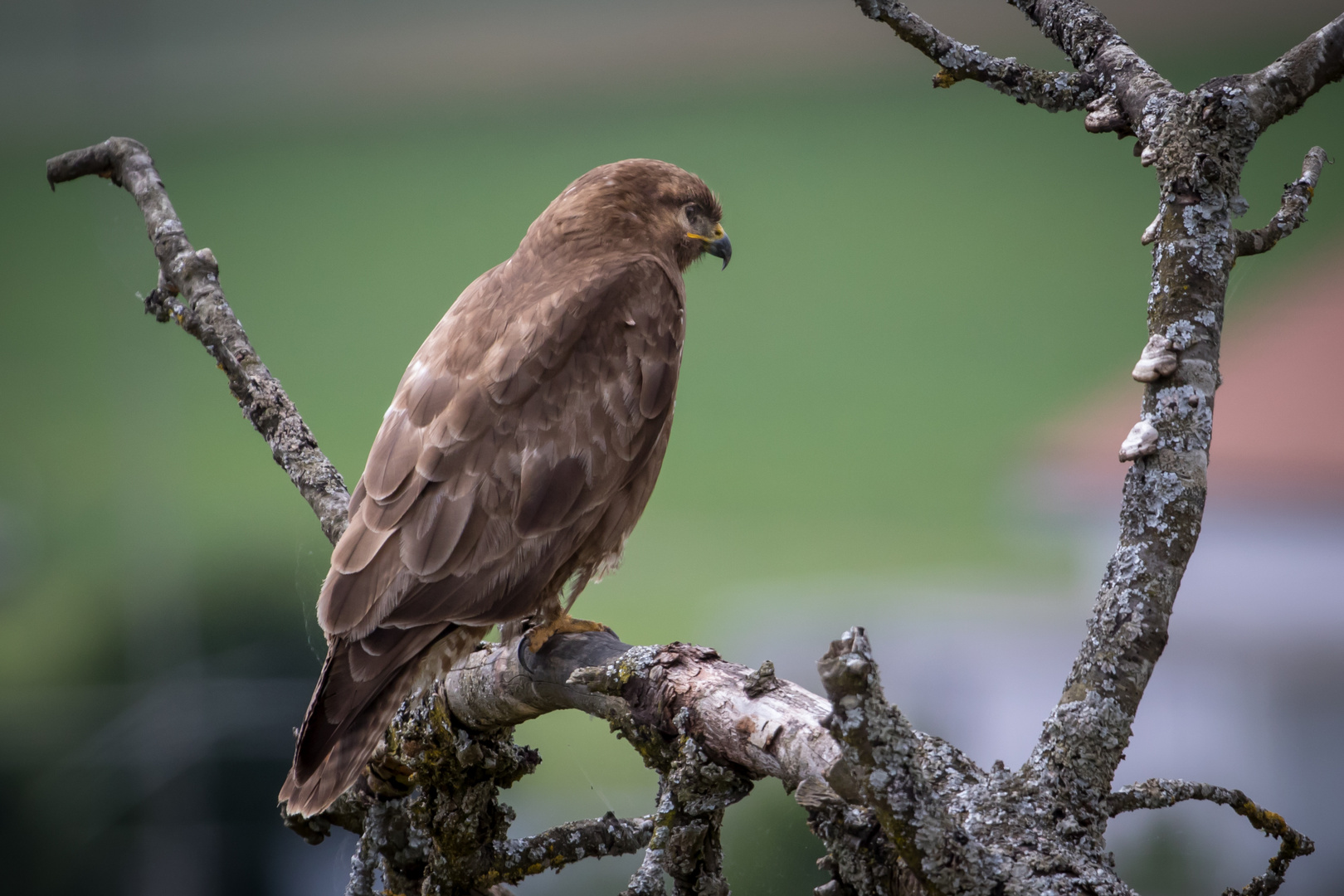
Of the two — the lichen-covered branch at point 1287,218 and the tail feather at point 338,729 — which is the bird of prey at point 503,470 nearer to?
the tail feather at point 338,729

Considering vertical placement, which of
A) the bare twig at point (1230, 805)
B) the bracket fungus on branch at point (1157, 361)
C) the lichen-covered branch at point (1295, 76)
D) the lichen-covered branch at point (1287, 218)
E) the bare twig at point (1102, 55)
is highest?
the bare twig at point (1102, 55)

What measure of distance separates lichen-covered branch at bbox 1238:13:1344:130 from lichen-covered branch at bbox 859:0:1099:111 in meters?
0.31

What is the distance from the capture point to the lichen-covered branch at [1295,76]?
142cm

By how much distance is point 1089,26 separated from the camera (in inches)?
66.9

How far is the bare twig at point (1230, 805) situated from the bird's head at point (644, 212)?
4.43 ft

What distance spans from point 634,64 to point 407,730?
2275 mm

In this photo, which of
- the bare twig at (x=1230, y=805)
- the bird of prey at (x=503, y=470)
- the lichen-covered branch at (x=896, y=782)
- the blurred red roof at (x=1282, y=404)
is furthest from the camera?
the blurred red roof at (x=1282, y=404)

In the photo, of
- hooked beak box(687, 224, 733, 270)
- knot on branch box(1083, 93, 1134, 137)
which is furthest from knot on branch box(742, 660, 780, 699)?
hooked beak box(687, 224, 733, 270)

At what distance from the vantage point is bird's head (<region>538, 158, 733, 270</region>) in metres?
2.12

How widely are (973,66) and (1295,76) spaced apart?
19.6 inches

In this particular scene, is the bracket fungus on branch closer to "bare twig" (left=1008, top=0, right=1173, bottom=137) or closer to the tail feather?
"bare twig" (left=1008, top=0, right=1173, bottom=137)

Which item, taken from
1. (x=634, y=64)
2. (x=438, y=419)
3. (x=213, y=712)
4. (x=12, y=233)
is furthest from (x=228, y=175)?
(x=438, y=419)

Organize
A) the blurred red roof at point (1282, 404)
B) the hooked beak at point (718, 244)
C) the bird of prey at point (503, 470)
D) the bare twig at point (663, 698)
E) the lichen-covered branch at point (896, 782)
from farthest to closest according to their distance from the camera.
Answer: the blurred red roof at point (1282, 404) → the hooked beak at point (718, 244) → the bird of prey at point (503, 470) → the bare twig at point (663, 698) → the lichen-covered branch at point (896, 782)

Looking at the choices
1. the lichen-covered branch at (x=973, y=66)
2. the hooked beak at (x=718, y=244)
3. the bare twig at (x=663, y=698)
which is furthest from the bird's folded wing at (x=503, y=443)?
the lichen-covered branch at (x=973, y=66)
